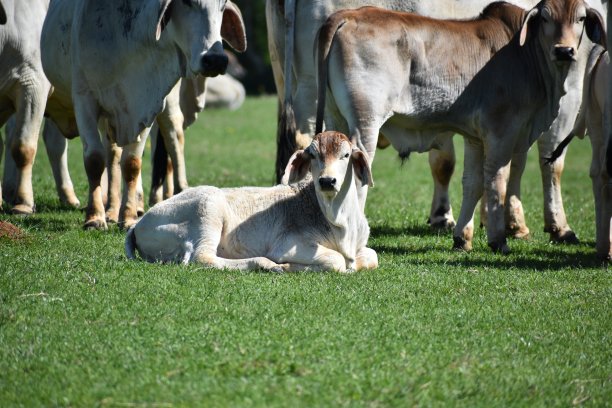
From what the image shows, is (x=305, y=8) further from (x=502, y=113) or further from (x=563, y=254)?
(x=563, y=254)

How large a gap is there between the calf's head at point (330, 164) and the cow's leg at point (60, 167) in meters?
5.37

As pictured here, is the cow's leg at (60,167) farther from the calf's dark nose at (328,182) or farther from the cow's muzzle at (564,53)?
the cow's muzzle at (564,53)

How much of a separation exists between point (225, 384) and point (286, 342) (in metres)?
0.80

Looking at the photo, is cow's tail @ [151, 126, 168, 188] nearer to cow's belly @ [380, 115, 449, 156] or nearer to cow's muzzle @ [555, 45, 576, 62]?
cow's belly @ [380, 115, 449, 156]

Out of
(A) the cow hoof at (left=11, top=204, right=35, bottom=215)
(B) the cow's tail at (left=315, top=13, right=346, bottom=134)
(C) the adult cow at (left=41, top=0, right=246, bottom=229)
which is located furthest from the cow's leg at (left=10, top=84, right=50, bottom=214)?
(B) the cow's tail at (left=315, top=13, right=346, bottom=134)

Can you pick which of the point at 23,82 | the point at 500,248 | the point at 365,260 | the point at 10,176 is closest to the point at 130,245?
the point at 365,260

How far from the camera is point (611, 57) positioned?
9.90 meters

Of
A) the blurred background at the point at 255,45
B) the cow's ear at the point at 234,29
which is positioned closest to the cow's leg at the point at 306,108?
the cow's ear at the point at 234,29

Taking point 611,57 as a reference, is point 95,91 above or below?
below

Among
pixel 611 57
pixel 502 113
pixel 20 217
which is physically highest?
pixel 611 57

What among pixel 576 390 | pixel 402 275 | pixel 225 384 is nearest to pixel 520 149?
pixel 402 275

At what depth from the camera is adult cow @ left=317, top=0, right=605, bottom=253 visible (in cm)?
1010

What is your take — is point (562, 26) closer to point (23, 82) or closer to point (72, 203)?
point (23, 82)

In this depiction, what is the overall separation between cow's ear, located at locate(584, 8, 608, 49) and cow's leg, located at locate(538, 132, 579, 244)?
1.73 meters
